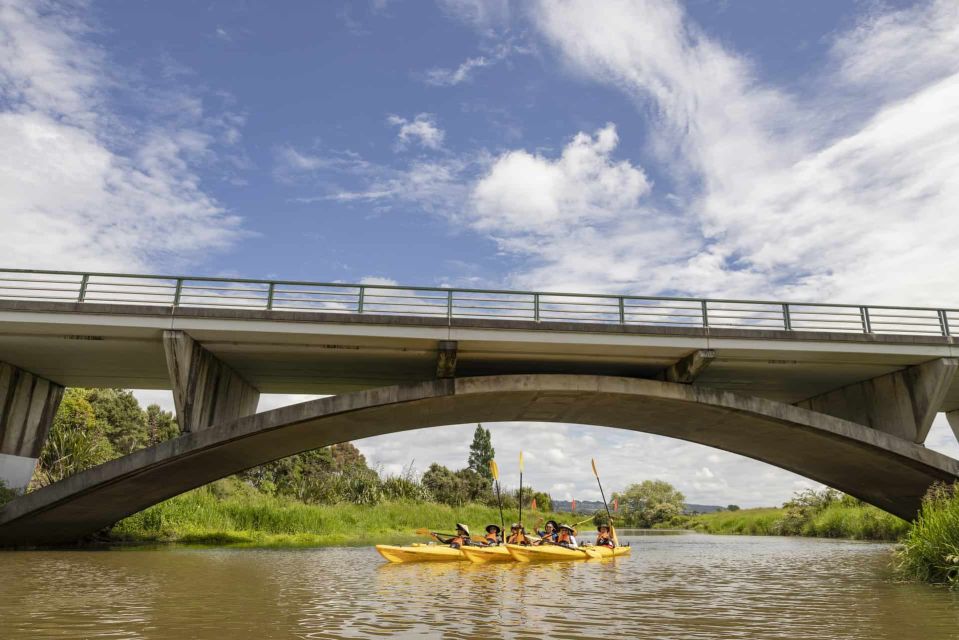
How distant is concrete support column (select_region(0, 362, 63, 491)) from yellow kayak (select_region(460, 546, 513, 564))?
15125mm

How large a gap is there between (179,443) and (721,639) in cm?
1560

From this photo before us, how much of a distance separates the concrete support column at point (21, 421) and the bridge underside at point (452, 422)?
225 cm

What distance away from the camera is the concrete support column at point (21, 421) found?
21.7 m

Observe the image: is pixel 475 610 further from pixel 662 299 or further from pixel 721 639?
pixel 662 299

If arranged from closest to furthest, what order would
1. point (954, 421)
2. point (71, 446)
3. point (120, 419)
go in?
point (954, 421) → point (71, 446) → point (120, 419)

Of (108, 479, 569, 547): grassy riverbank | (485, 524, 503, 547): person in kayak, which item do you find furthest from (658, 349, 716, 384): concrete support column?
(108, 479, 569, 547): grassy riverbank

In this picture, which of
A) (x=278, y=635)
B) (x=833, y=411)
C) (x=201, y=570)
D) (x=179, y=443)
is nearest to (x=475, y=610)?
(x=278, y=635)

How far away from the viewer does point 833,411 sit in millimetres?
26250

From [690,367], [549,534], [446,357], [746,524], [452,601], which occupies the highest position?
[690,367]

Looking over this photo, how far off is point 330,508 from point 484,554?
16.0 meters

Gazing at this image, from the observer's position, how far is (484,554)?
1948 cm

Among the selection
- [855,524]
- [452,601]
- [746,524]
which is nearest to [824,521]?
[855,524]

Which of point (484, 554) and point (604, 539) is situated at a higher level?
point (604, 539)

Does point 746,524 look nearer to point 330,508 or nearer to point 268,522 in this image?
point 330,508
